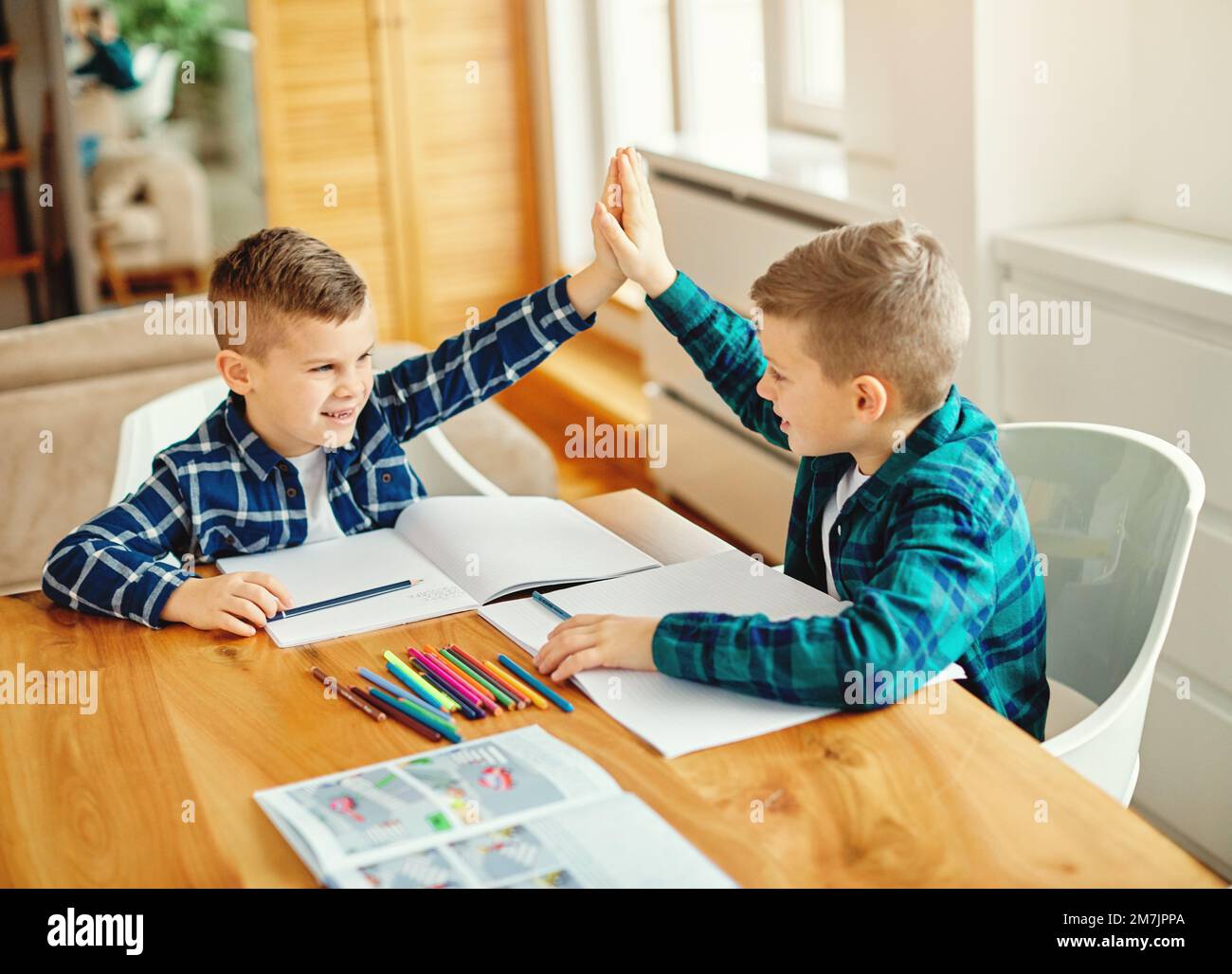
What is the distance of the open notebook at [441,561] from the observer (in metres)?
1.39

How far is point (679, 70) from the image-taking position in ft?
14.0

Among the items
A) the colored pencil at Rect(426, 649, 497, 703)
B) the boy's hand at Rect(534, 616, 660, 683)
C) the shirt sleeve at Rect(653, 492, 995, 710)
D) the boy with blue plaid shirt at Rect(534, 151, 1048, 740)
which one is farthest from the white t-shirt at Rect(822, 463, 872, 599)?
the colored pencil at Rect(426, 649, 497, 703)

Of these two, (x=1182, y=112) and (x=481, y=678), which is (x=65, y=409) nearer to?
(x=481, y=678)

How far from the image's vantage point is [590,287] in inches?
65.9

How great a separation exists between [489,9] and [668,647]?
13.7 ft

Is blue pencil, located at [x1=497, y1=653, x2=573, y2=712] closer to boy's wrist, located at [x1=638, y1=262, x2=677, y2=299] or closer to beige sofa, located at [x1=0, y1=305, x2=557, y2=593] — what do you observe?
boy's wrist, located at [x1=638, y1=262, x2=677, y2=299]

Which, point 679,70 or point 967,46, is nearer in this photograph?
point 967,46

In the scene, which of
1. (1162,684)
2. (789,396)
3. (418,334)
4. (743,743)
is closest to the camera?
(743,743)

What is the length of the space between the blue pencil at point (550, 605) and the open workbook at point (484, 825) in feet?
0.83

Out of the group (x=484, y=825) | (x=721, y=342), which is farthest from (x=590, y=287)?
(x=484, y=825)

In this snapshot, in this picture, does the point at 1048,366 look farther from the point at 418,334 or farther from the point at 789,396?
the point at 418,334

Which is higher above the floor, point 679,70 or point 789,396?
point 679,70
